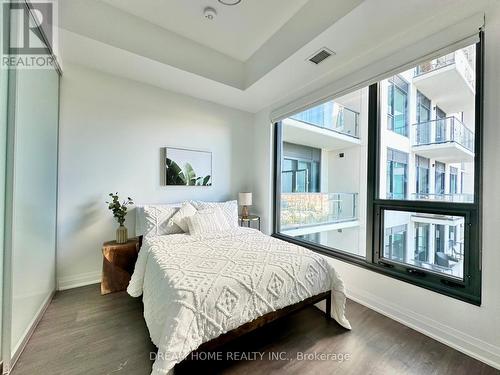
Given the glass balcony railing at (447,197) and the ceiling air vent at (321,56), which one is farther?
the ceiling air vent at (321,56)

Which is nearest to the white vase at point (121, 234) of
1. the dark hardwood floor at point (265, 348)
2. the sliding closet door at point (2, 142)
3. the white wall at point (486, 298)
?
the dark hardwood floor at point (265, 348)

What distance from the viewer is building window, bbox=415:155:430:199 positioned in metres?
1.96

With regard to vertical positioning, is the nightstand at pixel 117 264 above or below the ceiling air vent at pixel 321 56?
below

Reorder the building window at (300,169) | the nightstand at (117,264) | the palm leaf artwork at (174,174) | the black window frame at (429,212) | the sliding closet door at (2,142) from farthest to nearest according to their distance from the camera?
the building window at (300,169)
the palm leaf artwork at (174,174)
the nightstand at (117,264)
the black window frame at (429,212)
the sliding closet door at (2,142)

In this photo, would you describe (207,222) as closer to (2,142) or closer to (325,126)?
(2,142)

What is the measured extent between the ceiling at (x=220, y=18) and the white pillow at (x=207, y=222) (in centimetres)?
215

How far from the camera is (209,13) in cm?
218

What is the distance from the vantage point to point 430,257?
1.95 metres

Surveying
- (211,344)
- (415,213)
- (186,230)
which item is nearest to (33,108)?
(186,230)

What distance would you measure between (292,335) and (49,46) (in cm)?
344

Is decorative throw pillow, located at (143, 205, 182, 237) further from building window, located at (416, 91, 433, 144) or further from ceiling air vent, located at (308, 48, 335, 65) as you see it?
building window, located at (416, 91, 433, 144)

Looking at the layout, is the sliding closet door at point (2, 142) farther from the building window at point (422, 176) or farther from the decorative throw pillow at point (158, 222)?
the building window at point (422, 176)

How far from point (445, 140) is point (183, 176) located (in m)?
3.06

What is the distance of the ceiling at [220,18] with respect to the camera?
2.10 metres
